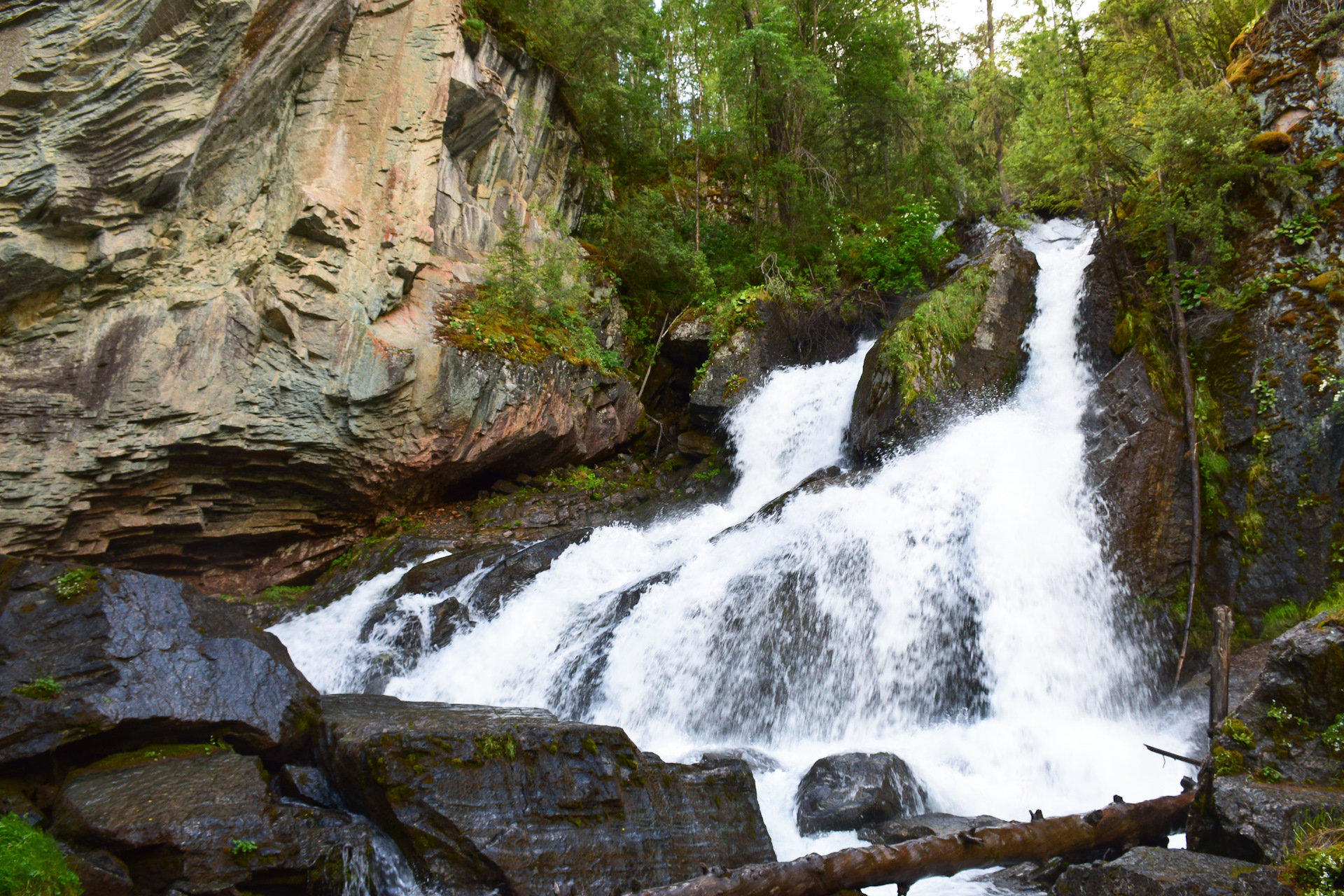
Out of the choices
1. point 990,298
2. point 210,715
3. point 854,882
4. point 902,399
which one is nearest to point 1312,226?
point 990,298

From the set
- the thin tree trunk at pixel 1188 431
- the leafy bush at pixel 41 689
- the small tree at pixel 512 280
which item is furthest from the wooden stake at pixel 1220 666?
the small tree at pixel 512 280

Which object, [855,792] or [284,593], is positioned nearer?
[855,792]

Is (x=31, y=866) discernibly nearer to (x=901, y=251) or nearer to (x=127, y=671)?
(x=127, y=671)

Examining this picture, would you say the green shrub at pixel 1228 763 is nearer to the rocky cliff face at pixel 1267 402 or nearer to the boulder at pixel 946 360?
the rocky cliff face at pixel 1267 402

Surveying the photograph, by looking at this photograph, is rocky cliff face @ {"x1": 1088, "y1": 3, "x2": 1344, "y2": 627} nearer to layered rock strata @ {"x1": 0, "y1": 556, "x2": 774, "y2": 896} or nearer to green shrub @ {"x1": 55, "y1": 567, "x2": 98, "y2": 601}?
layered rock strata @ {"x1": 0, "y1": 556, "x2": 774, "y2": 896}

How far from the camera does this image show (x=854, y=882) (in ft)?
12.6

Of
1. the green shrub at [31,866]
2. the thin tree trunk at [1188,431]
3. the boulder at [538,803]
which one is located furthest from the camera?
the thin tree trunk at [1188,431]

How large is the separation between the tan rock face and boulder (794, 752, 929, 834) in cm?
831

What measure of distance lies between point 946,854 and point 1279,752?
2039 mm

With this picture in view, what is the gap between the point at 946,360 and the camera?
1132 centimetres

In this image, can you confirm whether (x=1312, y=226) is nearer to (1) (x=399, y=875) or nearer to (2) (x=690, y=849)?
(2) (x=690, y=849)

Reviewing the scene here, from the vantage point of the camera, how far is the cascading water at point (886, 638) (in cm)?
647

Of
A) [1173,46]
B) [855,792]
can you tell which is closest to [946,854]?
[855,792]

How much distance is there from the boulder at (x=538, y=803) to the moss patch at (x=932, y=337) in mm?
7434
